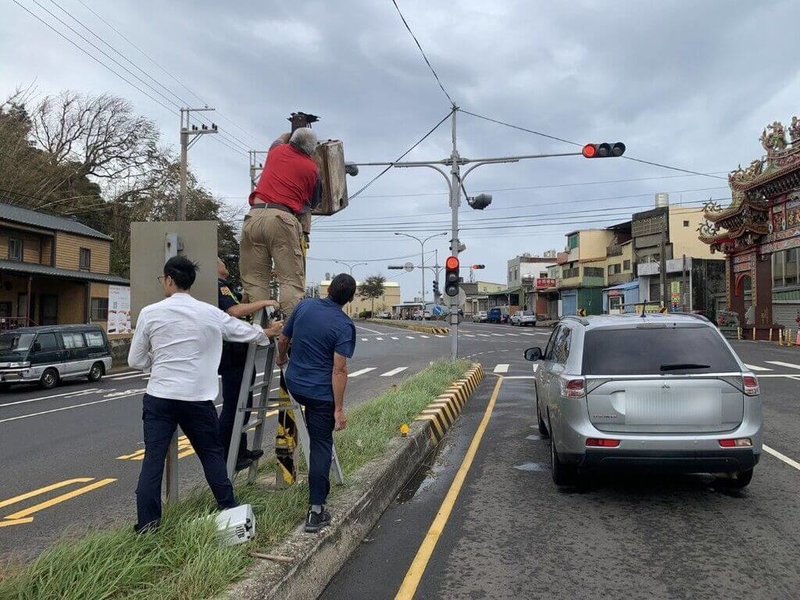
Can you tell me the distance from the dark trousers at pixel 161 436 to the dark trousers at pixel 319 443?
0.69 metres

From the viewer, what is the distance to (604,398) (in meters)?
5.41

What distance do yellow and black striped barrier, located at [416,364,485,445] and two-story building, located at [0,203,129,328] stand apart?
63.2ft

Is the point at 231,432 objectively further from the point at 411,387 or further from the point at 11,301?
the point at 11,301

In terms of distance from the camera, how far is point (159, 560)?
3307 millimetres

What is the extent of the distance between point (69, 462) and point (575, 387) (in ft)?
21.3

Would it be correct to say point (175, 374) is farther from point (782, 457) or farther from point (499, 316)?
point (499, 316)

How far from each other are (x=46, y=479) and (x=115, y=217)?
40058 millimetres

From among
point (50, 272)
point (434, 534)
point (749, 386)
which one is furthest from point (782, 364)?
point (50, 272)

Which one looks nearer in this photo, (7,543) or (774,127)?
(7,543)

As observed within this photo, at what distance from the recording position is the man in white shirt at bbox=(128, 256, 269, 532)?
11.7ft

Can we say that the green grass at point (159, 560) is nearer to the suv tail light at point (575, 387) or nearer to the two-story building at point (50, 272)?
the suv tail light at point (575, 387)

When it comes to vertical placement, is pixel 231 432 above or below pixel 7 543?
above

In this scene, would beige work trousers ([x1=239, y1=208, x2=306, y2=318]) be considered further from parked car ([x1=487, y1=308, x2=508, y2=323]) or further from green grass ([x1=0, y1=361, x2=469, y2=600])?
parked car ([x1=487, y1=308, x2=508, y2=323])

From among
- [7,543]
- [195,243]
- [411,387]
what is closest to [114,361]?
[411,387]
